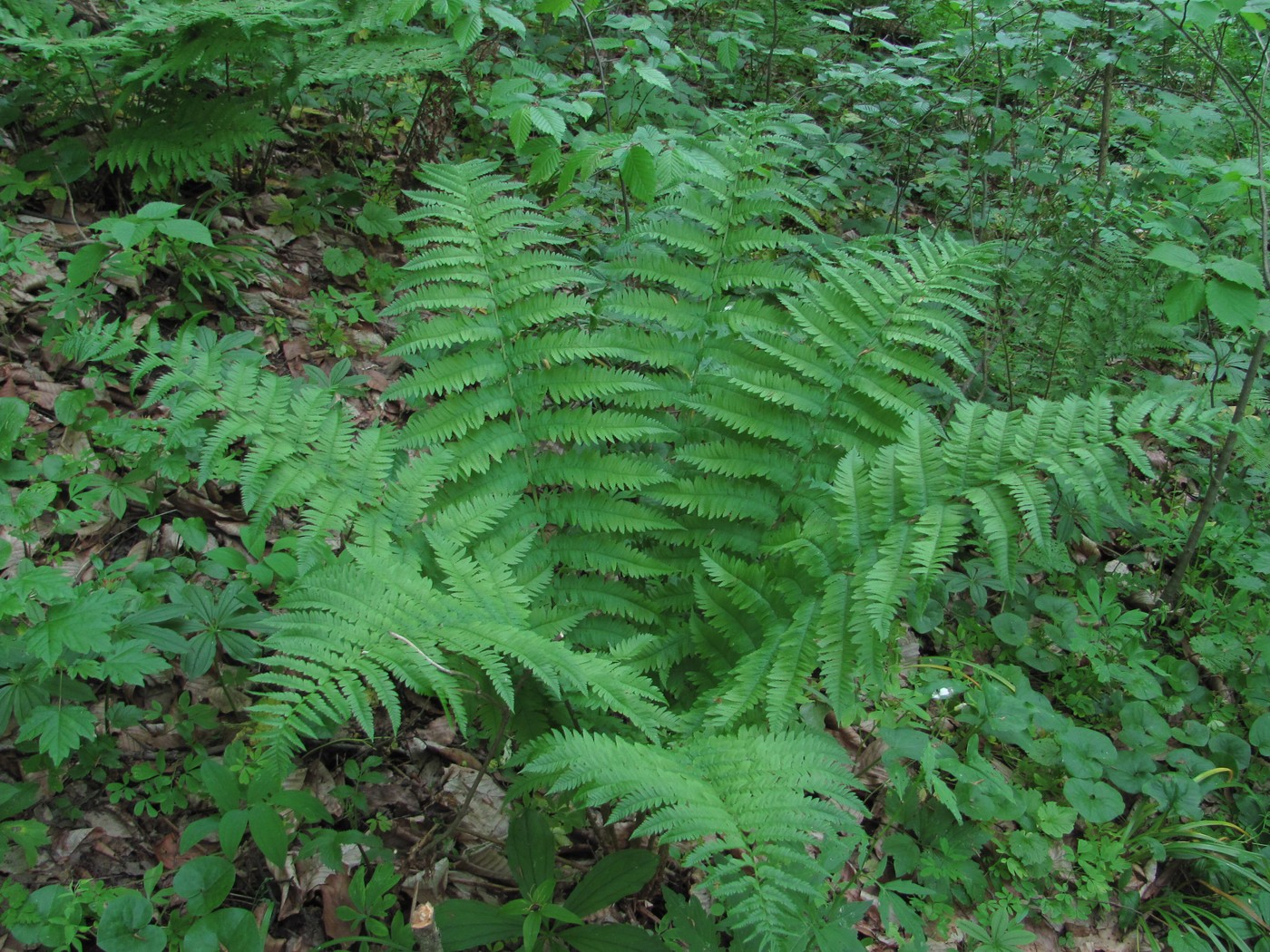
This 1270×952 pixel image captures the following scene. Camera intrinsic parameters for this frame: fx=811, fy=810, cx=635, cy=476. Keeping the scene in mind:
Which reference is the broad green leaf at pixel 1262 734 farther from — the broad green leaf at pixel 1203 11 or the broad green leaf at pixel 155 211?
the broad green leaf at pixel 155 211

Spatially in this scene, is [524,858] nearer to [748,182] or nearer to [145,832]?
[145,832]

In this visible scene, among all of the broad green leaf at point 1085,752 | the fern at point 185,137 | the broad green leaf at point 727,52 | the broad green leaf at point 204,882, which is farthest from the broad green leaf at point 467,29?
the broad green leaf at point 1085,752

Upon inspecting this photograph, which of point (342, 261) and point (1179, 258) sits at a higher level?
point (1179, 258)

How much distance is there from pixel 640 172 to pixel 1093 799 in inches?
85.9

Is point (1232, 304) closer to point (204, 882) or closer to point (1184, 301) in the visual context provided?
point (1184, 301)

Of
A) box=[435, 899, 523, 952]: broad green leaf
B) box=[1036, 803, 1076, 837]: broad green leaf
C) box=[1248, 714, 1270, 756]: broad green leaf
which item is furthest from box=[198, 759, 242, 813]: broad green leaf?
box=[1248, 714, 1270, 756]: broad green leaf

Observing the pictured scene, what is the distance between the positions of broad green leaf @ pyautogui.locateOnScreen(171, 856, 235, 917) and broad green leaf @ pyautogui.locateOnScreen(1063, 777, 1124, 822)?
215 cm

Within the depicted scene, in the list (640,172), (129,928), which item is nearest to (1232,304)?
(640,172)

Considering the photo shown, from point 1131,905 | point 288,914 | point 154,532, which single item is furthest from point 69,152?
point 1131,905

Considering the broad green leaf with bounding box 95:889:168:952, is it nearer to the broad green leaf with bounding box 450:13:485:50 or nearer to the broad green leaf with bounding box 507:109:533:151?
the broad green leaf with bounding box 507:109:533:151

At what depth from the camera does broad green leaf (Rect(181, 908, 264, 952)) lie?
155 centimetres

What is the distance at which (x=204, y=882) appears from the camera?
62.7 inches

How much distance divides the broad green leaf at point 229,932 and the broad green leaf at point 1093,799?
6.87 ft

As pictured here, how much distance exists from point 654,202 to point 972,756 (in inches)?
76.0
